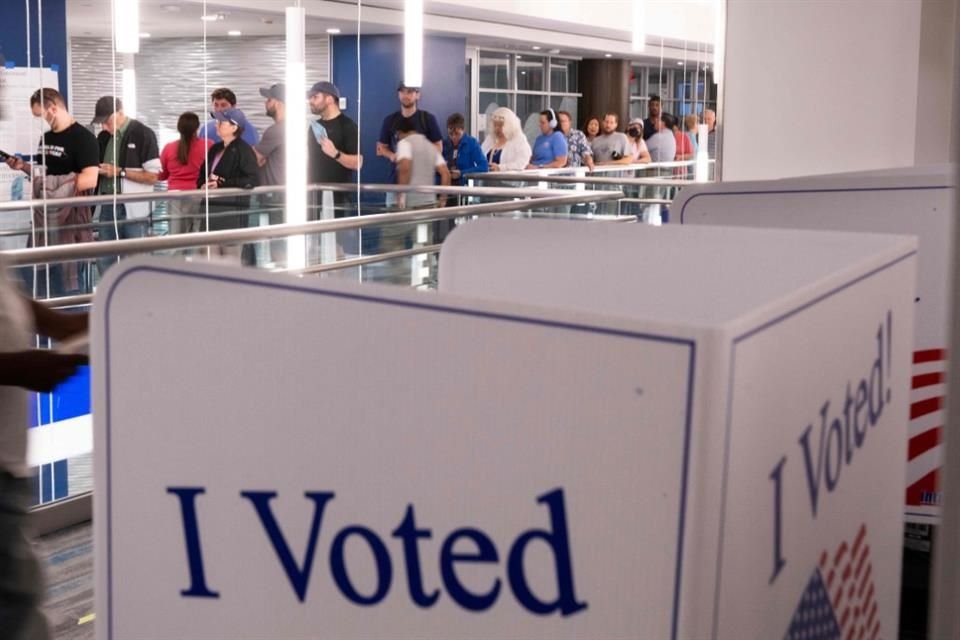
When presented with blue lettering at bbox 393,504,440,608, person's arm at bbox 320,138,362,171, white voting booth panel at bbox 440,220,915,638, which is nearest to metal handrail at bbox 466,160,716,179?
person's arm at bbox 320,138,362,171

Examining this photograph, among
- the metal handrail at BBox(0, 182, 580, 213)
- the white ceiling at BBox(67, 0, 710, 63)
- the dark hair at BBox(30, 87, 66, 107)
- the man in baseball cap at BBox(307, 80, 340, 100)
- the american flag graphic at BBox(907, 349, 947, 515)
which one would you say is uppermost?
the white ceiling at BBox(67, 0, 710, 63)

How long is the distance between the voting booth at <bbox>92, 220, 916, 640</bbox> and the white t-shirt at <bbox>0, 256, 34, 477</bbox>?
0.89 m

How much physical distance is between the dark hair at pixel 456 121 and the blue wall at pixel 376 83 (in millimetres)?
46

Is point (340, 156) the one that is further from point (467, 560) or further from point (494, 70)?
point (467, 560)

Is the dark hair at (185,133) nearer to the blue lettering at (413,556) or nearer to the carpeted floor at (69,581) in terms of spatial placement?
the carpeted floor at (69,581)

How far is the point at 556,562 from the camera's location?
2.96 feet

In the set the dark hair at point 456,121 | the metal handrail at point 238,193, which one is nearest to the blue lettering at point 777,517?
the metal handrail at point 238,193

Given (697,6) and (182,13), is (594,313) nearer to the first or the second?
(182,13)

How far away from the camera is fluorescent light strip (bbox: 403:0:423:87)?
7906 mm

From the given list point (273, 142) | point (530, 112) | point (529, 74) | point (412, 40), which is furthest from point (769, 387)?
point (529, 74)

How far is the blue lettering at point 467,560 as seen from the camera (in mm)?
932

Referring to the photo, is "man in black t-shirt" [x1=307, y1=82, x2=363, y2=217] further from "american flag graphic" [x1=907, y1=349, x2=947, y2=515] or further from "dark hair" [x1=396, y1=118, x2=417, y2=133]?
"american flag graphic" [x1=907, y1=349, x2=947, y2=515]

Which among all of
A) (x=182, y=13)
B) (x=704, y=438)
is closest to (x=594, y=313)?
(x=704, y=438)

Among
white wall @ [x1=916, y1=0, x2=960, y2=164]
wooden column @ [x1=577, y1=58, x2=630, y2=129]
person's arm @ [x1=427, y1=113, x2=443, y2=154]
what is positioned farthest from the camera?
wooden column @ [x1=577, y1=58, x2=630, y2=129]
